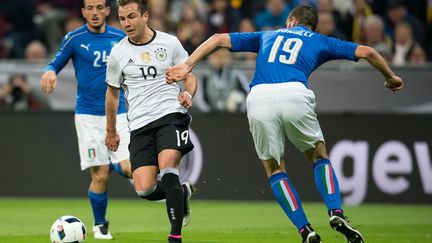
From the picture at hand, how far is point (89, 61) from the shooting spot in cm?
1106

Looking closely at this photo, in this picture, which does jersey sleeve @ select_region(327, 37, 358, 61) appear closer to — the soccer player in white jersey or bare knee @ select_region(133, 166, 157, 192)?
the soccer player in white jersey

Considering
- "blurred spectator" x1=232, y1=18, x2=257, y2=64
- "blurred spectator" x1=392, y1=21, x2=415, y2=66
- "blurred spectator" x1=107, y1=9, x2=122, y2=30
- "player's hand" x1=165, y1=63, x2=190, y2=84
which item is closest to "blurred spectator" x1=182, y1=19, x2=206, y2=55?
"blurred spectator" x1=232, y1=18, x2=257, y2=64

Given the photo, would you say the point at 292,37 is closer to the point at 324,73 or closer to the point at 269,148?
the point at 269,148

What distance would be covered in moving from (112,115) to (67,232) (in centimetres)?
138

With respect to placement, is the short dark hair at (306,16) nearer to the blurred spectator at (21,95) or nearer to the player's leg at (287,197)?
the player's leg at (287,197)

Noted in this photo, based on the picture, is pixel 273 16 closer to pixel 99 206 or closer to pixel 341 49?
pixel 99 206

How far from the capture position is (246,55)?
17391 millimetres

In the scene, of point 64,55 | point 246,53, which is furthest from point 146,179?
point 246,53

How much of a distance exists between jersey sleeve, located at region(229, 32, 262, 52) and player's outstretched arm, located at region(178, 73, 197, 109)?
521 millimetres

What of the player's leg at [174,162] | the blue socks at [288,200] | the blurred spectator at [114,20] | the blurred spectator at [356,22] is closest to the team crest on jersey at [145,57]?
the player's leg at [174,162]

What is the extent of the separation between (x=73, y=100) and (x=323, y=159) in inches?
316

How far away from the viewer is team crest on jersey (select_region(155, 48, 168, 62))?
9398 mm

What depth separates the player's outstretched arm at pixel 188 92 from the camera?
8.81m

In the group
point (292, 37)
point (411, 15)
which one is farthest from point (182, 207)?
point (411, 15)
